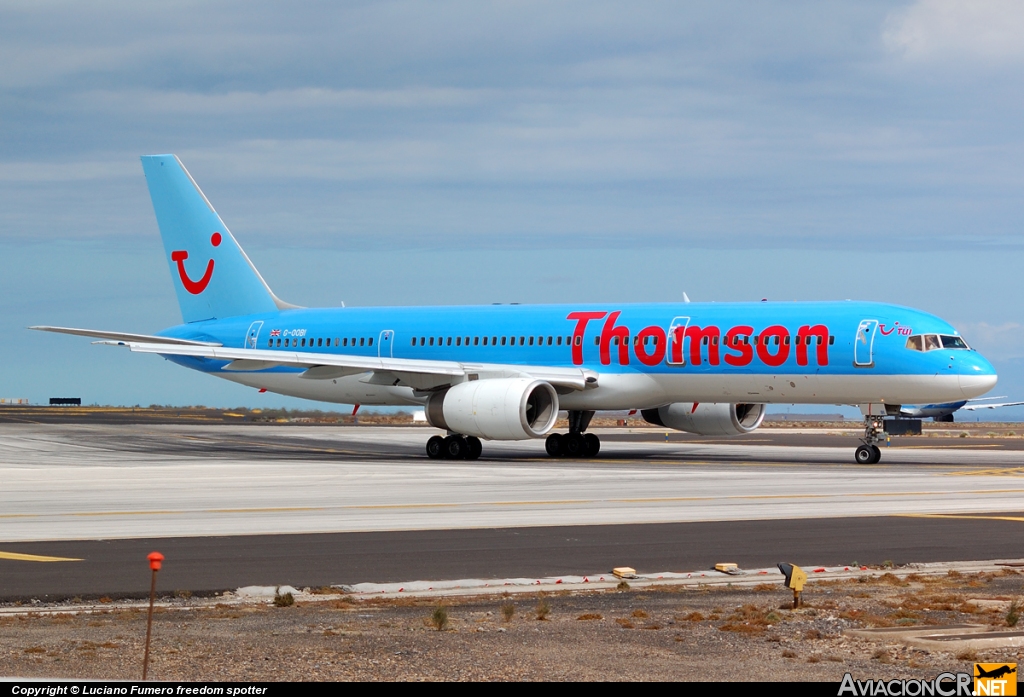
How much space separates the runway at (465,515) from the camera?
15.1 meters

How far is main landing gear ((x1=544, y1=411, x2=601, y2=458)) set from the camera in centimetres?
4103

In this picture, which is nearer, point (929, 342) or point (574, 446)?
point (929, 342)

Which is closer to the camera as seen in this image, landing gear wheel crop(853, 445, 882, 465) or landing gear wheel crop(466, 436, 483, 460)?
landing gear wheel crop(853, 445, 882, 465)

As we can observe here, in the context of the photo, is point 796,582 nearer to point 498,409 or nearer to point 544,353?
point 498,409

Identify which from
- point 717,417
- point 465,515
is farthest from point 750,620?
point 717,417

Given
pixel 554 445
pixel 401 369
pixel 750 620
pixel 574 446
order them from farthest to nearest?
1. pixel 554 445
2. pixel 574 446
3. pixel 401 369
4. pixel 750 620

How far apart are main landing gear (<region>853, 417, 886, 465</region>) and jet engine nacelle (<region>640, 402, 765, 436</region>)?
4998mm

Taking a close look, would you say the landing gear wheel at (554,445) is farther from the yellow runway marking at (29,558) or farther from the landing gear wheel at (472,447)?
the yellow runway marking at (29,558)

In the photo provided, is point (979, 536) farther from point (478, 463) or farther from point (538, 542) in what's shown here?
point (478, 463)

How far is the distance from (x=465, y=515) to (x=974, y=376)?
1859 centimetres

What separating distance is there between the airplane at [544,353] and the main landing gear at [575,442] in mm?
62

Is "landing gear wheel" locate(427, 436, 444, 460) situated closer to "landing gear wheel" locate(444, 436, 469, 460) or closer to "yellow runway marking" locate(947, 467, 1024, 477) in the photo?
"landing gear wheel" locate(444, 436, 469, 460)

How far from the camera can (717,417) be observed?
137ft

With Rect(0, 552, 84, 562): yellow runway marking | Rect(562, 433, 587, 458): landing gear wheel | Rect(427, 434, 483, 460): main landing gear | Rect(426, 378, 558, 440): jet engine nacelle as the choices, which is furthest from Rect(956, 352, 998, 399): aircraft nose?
Rect(0, 552, 84, 562): yellow runway marking
